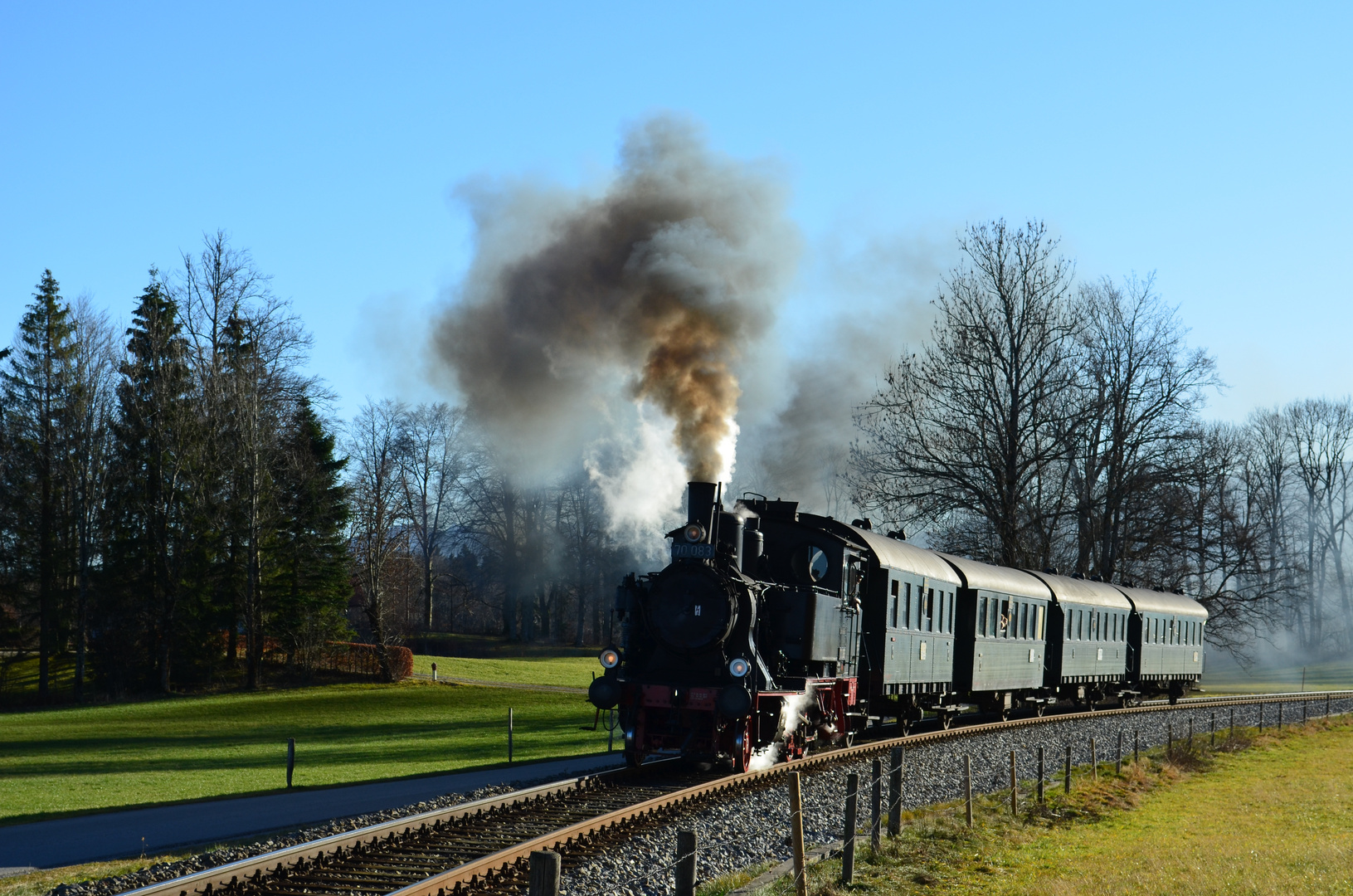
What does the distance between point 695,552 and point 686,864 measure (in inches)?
304

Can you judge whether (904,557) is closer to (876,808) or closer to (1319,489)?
(876,808)

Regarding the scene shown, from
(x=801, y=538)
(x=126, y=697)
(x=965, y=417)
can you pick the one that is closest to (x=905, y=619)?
(x=801, y=538)

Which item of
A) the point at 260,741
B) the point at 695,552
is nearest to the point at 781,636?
the point at 695,552

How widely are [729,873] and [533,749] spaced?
13074mm

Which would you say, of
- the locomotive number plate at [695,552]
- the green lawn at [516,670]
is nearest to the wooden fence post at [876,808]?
the locomotive number plate at [695,552]

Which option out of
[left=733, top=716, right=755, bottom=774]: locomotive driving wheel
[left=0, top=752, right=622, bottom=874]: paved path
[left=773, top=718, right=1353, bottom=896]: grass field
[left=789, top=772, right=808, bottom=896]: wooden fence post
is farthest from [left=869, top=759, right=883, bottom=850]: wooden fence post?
[left=0, top=752, right=622, bottom=874]: paved path

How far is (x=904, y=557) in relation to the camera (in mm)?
19047

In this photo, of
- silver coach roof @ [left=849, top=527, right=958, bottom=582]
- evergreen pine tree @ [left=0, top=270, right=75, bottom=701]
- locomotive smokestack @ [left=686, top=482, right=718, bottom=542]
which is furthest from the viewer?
evergreen pine tree @ [left=0, top=270, right=75, bottom=701]

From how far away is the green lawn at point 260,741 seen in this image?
719 inches

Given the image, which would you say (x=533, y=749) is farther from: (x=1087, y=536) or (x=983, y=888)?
(x=1087, y=536)

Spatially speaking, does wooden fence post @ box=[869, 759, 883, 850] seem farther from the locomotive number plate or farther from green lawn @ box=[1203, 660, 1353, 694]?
green lawn @ box=[1203, 660, 1353, 694]

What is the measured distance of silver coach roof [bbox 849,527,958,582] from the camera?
696 inches

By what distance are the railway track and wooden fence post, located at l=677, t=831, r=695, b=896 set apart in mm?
2177

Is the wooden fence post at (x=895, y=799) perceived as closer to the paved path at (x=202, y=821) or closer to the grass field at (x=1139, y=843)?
the grass field at (x=1139, y=843)
